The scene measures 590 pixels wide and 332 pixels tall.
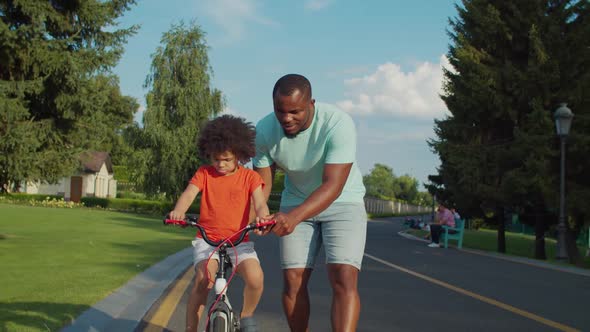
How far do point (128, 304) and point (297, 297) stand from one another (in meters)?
3.44

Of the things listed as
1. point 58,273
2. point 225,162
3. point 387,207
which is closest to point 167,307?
point 58,273

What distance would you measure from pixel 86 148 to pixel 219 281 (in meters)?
17.1

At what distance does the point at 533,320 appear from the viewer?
24.9 feet

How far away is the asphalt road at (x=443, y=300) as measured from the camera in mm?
7277

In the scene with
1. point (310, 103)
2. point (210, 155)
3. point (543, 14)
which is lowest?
point (210, 155)

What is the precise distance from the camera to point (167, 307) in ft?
27.0

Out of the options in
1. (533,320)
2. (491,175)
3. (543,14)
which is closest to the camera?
(533,320)

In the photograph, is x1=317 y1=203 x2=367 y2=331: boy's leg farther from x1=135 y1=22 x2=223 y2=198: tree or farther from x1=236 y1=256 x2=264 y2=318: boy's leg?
x1=135 y1=22 x2=223 y2=198: tree

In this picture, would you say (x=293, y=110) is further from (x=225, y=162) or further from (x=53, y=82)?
(x=53, y=82)

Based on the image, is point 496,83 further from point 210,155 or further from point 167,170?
point 167,170

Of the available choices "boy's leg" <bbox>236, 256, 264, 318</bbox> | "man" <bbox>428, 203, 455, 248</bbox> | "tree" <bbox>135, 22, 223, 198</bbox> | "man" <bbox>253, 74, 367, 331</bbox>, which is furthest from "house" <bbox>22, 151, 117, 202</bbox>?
"boy's leg" <bbox>236, 256, 264, 318</bbox>

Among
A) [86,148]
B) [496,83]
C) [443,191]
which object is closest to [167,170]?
[443,191]

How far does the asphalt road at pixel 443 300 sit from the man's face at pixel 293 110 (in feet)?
9.72

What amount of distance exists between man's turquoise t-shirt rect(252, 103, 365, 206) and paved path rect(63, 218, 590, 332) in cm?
233
